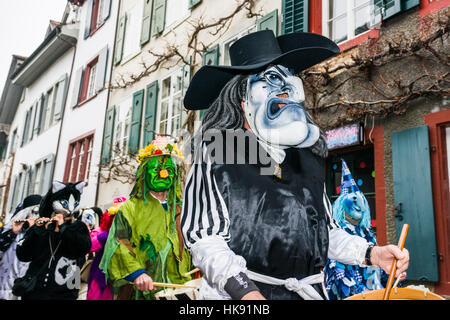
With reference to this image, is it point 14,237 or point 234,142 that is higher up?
point 234,142

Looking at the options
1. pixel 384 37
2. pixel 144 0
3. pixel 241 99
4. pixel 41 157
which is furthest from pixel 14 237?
pixel 41 157

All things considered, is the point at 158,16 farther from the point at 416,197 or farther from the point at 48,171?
the point at 416,197

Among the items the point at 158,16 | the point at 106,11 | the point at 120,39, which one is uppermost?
the point at 106,11

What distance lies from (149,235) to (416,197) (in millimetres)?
3425

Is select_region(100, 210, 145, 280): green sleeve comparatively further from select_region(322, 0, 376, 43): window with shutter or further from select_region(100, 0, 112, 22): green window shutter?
select_region(100, 0, 112, 22): green window shutter

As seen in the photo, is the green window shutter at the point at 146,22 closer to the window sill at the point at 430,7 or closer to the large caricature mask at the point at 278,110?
the window sill at the point at 430,7

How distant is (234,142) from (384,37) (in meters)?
5.01

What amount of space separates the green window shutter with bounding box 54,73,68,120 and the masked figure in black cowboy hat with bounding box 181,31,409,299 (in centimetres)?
1574

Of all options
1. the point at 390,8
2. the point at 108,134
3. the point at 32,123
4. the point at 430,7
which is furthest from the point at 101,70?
the point at 430,7

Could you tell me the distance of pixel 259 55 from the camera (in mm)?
2076

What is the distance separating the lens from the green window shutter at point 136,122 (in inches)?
452

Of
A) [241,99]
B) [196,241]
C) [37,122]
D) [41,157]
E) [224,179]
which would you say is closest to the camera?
[196,241]

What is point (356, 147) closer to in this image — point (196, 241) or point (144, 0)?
point (196, 241)

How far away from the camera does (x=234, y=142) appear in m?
1.94
